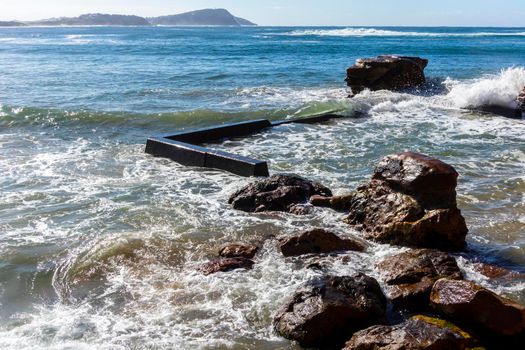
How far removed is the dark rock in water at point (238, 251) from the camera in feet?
18.5

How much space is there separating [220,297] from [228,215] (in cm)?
216

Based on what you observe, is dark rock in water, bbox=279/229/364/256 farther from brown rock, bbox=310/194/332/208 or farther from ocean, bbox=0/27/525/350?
brown rock, bbox=310/194/332/208

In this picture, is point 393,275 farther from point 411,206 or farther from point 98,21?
point 98,21

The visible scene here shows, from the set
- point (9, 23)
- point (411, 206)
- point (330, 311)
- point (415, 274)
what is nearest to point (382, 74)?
point (411, 206)

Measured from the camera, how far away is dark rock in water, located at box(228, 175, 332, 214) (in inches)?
280

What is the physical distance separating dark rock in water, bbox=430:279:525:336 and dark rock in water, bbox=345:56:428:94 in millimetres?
14063

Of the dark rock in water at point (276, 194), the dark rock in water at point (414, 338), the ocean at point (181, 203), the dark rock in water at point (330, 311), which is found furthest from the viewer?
the dark rock in water at point (276, 194)

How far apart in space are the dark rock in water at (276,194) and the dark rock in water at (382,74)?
35.8 feet

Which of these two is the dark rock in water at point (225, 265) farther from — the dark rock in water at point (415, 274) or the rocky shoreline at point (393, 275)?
the dark rock in water at point (415, 274)

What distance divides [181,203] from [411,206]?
2.93 m

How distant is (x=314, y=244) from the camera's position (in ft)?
18.8

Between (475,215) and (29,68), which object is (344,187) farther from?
(29,68)

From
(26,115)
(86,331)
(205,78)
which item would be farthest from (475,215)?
(205,78)

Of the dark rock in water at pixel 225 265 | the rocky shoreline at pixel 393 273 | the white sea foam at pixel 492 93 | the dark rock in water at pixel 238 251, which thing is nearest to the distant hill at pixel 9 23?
the white sea foam at pixel 492 93
